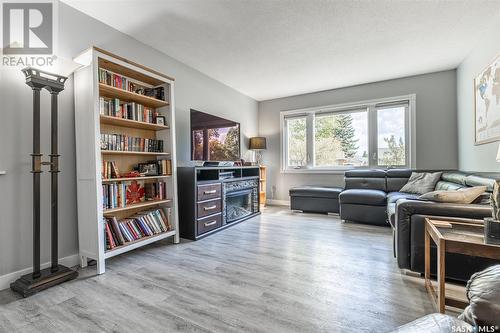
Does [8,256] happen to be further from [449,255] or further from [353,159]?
[353,159]

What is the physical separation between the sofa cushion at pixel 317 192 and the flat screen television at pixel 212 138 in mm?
1315

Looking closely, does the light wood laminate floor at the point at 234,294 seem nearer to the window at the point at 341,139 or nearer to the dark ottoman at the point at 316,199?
the dark ottoman at the point at 316,199

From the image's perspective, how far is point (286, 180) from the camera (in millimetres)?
5336

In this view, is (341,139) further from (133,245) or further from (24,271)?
(24,271)

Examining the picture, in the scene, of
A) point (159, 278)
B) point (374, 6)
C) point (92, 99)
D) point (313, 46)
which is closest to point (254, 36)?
point (313, 46)

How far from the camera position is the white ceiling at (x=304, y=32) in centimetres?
224

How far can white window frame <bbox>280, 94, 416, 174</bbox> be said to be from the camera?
4.14 meters

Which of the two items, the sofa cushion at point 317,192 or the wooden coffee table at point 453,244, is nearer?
the wooden coffee table at point 453,244

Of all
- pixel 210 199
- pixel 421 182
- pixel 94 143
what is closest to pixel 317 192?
pixel 421 182

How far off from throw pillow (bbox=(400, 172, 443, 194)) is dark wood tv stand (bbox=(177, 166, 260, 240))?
97.5 inches

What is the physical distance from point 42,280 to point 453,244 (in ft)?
9.09

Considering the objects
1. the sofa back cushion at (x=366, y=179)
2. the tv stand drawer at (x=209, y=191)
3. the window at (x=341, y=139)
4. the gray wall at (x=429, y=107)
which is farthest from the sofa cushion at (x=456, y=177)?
the tv stand drawer at (x=209, y=191)

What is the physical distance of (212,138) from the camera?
3586 millimetres

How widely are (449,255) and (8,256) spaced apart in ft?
11.1
